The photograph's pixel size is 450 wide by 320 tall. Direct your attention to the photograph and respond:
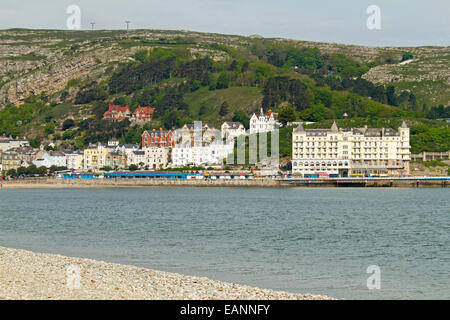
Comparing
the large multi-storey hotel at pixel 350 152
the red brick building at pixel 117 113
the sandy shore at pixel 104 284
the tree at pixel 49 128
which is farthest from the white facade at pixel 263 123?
the sandy shore at pixel 104 284

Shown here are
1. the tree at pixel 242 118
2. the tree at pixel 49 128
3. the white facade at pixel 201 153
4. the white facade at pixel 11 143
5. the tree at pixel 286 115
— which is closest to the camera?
the white facade at pixel 201 153

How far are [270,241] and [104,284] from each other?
58.2ft

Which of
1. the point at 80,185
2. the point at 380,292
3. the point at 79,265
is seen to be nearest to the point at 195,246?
the point at 79,265

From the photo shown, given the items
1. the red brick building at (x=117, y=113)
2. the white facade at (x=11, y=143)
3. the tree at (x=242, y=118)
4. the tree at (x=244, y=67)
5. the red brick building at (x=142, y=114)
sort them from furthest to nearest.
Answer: the tree at (x=244, y=67) < the red brick building at (x=117, y=113) < the red brick building at (x=142, y=114) < the white facade at (x=11, y=143) < the tree at (x=242, y=118)

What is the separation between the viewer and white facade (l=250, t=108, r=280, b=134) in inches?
5856

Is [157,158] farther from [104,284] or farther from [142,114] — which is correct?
[104,284]

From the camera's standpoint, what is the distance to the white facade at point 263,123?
149 metres

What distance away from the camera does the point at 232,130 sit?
503ft

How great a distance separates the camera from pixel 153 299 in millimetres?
20828

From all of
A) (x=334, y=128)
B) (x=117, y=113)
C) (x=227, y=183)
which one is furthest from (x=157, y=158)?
(x=117, y=113)

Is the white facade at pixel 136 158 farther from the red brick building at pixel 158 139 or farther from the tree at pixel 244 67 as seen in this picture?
the tree at pixel 244 67

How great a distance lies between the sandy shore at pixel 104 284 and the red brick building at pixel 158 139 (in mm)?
125230

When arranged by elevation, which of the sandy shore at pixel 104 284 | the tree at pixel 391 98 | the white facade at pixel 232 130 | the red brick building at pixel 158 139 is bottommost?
the sandy shore at pixel 104 284
